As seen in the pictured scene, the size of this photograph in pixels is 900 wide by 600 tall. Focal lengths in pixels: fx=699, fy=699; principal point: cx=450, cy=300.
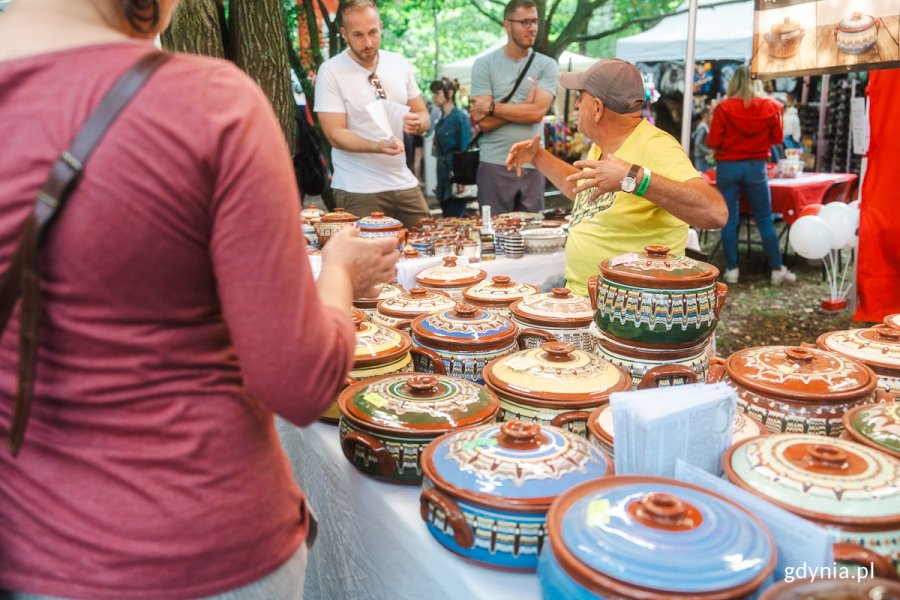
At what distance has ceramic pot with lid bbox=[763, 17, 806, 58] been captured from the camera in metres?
3.27

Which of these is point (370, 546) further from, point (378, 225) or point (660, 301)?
point (378, 225)

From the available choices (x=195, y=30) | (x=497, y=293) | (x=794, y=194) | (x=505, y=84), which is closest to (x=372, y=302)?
(x=497, y=293)

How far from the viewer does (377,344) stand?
179cm

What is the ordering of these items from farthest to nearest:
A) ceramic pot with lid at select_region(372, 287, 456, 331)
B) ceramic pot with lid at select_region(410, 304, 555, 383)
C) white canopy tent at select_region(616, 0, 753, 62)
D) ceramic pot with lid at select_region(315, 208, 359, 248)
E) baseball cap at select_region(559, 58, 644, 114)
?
white canopy tent at select_region(616, 0, 753, 62) < ceramic pot with lid at select_region(315, 208, 359, 248) < baseball cap at select_region(559, 58, 644, 114) < ceramic pot with lid at select_region(372, 287, 456, 331) < ceramic pot with lid at select_region(410, 304, 555, 383)

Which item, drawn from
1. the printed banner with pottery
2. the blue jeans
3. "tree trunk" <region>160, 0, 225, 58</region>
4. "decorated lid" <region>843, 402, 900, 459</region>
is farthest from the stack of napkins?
the blue jeans

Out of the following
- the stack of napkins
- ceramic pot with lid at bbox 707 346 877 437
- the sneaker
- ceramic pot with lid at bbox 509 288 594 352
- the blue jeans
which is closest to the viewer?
the stack of napkins

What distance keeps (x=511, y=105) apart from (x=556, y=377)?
3.65m

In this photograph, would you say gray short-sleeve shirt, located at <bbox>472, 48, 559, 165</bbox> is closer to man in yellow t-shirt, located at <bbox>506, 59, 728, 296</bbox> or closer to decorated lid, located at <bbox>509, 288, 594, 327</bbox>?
man in yellow t-shirt, located at <bbox>506, 59, 728, 296</bbox>

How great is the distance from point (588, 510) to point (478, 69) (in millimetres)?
4479

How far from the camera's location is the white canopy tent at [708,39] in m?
9.12

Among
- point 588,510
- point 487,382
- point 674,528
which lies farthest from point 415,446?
point 674,528

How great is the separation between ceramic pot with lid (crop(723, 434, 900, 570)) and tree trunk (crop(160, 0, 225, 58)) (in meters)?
4.25

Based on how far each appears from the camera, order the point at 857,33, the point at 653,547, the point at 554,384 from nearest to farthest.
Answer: the point at 653,547, the point at 554,384, the point at 857,33

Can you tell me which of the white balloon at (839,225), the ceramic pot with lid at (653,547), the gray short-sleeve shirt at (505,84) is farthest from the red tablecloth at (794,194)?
the ceramic pot with lid at (653,547)
